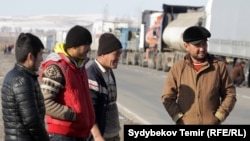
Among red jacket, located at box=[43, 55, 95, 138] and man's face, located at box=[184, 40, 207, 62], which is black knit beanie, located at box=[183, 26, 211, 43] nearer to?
man's face, located at box=[184, 40, 207, 62]

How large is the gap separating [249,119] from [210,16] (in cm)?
1524

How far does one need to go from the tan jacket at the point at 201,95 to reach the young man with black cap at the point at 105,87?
1.58 ft

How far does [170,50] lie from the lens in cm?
3962

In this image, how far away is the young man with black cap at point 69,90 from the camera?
522cm

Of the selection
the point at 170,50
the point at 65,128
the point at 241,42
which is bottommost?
the point at 170,50

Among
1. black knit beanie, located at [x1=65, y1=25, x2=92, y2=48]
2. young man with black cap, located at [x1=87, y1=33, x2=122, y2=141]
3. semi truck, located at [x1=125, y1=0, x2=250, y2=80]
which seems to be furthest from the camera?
semi truck, located at [x1=125, y1=0, x2=250, y2=80]

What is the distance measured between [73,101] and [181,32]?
2871 cm

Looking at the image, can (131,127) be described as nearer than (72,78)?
Yes

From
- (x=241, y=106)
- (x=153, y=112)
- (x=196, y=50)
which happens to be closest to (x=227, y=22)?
(x=241, y=106)

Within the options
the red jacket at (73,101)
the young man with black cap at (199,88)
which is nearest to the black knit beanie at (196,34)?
the young man with black cap at (199,88)

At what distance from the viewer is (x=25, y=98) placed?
16.3ft

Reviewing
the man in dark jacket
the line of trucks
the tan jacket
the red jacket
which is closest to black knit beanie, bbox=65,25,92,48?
the red jacket

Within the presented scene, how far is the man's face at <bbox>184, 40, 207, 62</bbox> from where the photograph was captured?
5.61m

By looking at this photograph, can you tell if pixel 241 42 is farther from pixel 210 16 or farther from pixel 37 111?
pixel 37 111
